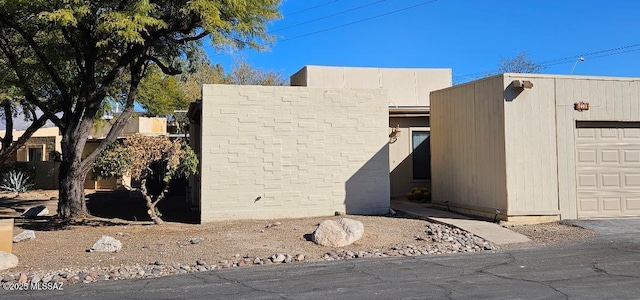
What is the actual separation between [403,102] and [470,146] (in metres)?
6.53

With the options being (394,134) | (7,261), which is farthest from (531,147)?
(7,261)

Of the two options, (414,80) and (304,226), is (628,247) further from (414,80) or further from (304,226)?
(414,80)

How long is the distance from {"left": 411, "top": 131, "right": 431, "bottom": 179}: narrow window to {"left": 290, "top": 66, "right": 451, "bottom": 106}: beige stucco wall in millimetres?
2303

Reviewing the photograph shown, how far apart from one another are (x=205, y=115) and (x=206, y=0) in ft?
9.28

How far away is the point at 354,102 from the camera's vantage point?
14258 mm

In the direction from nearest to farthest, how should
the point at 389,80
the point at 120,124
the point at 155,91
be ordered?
the point at 120,124 < the point at 155,91 < the point at 389,80

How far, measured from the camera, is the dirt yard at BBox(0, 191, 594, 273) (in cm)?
957

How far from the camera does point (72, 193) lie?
1420 centimetres

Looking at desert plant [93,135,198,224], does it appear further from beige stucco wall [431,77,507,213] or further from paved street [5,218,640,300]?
beige stucco wall [431,77,507,213]

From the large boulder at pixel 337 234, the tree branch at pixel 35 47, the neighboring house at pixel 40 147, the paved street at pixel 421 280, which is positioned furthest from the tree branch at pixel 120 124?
the neighboring house at pixel 40 147

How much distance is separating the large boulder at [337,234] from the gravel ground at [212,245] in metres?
0.18

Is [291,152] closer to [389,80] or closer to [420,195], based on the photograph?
[420,195]

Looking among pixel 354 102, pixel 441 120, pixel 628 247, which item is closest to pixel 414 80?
pixel 441 120

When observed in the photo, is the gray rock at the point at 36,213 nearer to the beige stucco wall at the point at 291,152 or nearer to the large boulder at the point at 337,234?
the beige stucco wall at the point at 291,152
